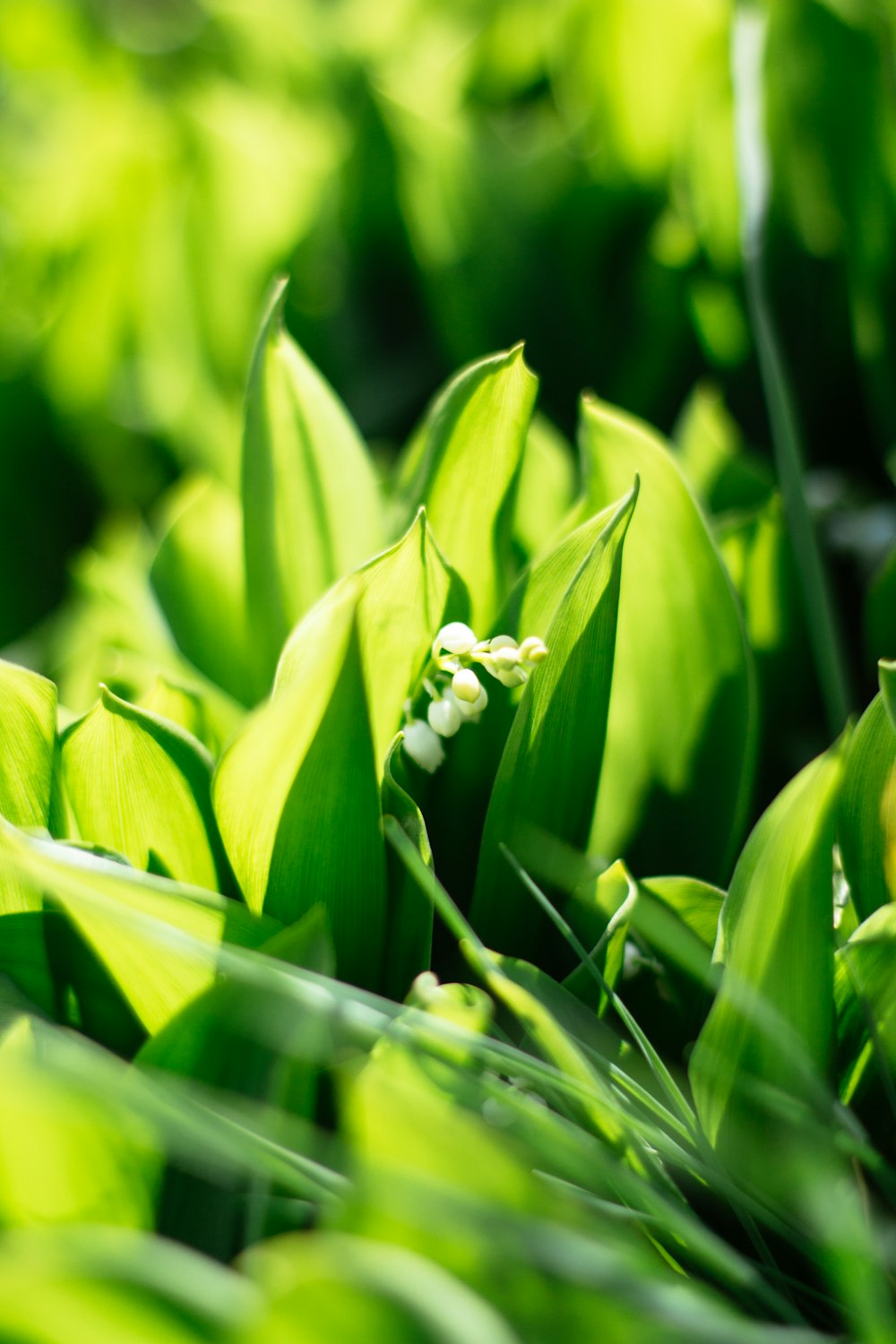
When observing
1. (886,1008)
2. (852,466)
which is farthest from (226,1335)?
→ (852,466)

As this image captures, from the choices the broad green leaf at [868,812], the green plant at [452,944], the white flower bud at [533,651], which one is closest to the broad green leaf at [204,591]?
the green plant at [452,944]

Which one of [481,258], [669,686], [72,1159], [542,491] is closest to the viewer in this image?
[72,1159]

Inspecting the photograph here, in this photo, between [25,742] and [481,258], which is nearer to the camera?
[25,742]

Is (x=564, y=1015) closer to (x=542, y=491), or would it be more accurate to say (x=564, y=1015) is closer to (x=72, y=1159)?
(x=72, y=1159)

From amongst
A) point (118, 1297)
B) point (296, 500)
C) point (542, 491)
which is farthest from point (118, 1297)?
point (542, 491)

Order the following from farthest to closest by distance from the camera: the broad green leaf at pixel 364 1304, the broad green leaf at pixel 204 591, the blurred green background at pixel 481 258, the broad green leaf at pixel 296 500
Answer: the blurred green background at pixel 481 258 → the broad green leaf at pixel 204 591 → the broad green leaf at pixel 296 500 → the broad green leaf at pixel 364 1304

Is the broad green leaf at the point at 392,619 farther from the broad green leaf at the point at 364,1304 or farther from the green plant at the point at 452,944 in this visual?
the broad green leaf at the point at 364,1304

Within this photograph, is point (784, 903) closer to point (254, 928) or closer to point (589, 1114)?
point (589, 1114)
